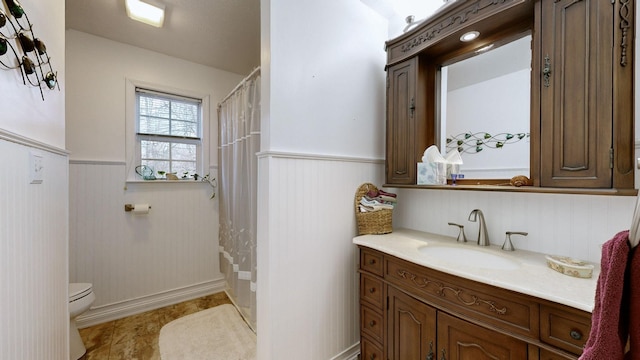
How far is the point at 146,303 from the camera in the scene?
2340 millimetres

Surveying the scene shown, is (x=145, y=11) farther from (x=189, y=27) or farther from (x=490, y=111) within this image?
(x=490, y=111)

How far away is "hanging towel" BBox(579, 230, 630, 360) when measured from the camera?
421 millimetres

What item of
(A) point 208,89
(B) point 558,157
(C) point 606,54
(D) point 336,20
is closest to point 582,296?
(B) point 558,157

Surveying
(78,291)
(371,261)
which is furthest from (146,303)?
(371,261)

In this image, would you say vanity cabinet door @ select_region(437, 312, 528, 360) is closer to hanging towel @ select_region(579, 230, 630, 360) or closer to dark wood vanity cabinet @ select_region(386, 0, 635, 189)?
hanging towel @ select_region(579, 230, 630, 360)

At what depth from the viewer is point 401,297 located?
1.24 metres

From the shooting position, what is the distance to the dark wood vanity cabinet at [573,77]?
85 cm

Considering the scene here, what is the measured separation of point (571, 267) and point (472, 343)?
48 cm

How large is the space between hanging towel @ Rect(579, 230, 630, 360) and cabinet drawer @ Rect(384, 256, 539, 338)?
0.45 metres

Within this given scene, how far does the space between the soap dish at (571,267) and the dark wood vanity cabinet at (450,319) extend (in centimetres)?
26

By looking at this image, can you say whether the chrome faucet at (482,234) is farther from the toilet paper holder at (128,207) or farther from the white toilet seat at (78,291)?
the toilet paper holder at (128,207)

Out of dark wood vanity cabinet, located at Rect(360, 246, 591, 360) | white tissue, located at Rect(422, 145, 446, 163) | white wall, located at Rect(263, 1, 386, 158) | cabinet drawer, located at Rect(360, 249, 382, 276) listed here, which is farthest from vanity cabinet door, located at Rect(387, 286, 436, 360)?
white wall, located at Rect(263, 1, 386, 158)

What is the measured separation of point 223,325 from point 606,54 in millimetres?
2816

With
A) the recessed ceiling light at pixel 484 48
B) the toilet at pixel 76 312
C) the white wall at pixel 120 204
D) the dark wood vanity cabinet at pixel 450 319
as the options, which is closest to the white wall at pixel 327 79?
the recessed ceiling light at pixel 484 48
